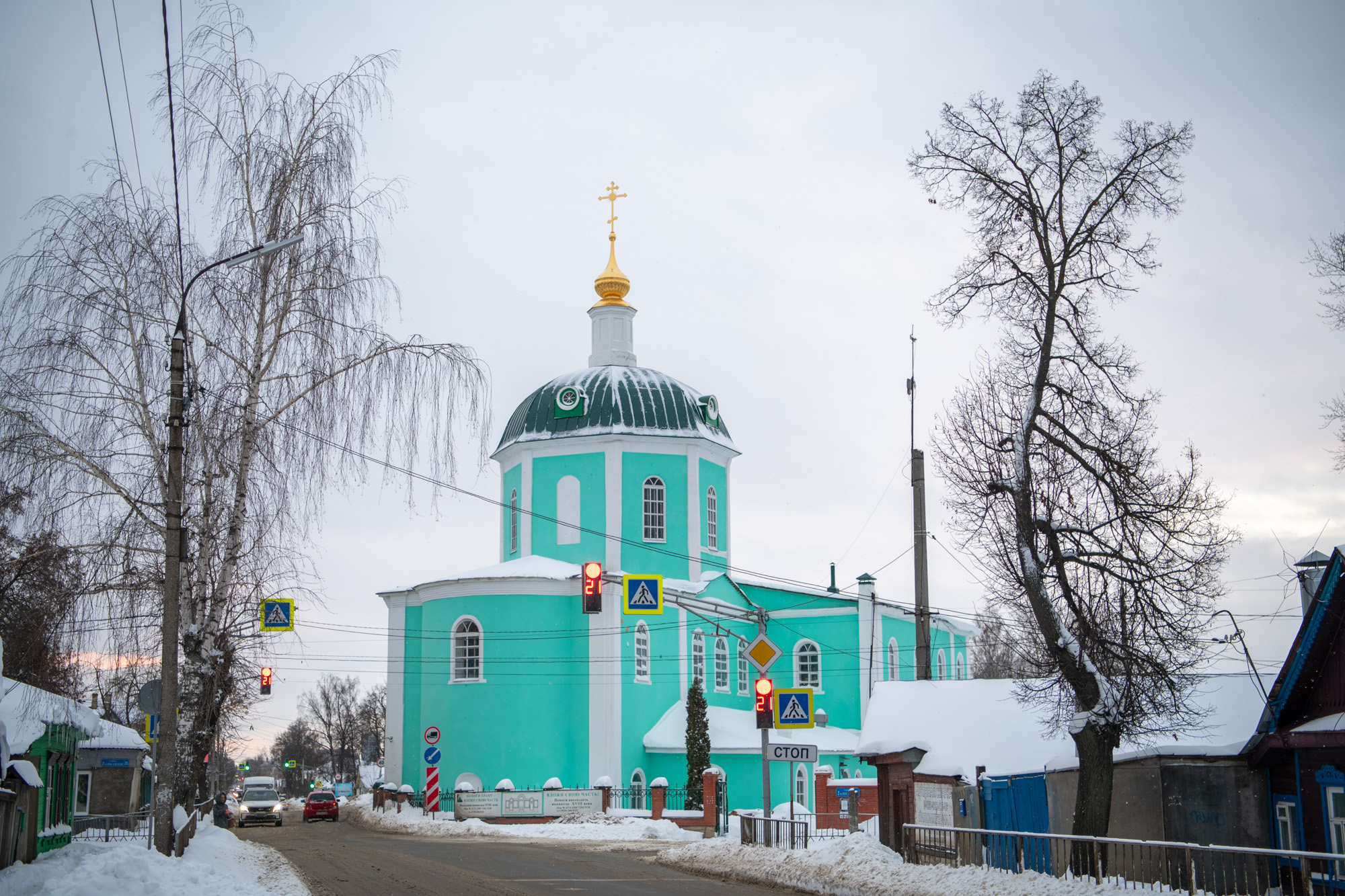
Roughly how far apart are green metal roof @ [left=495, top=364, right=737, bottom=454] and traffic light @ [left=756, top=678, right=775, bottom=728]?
1950cm

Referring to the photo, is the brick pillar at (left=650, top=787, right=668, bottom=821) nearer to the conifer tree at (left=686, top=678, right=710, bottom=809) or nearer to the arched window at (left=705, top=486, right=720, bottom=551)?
the conifer tree at (left=686, top=678, right=710, bottom=809)

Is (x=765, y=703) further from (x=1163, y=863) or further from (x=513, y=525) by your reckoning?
(x=513, y=525)

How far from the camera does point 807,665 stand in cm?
4281

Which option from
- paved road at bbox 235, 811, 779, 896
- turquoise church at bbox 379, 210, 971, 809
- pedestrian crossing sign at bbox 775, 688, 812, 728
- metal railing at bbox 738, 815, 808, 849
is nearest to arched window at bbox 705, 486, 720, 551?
turquoise church at bbox 379, 210, 971, 809

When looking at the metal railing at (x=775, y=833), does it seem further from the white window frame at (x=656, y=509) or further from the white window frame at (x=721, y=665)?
the white window frame at (x=721, y=665)

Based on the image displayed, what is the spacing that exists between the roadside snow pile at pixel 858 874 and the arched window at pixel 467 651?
16.6m

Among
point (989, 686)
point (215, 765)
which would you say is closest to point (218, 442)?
point (989, 686)

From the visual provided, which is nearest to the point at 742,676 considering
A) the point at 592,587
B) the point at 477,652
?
the point at 477,652

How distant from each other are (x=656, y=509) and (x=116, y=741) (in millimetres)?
16883

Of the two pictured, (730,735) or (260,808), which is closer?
(730,735)

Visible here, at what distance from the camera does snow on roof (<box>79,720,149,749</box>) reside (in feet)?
99.9

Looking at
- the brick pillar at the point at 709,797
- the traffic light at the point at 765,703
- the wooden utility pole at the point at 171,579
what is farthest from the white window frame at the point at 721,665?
the wooden utility pole at the point at 171,579

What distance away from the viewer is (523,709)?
Answer: 117 feet

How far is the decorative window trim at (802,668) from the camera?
42375 millimetres
